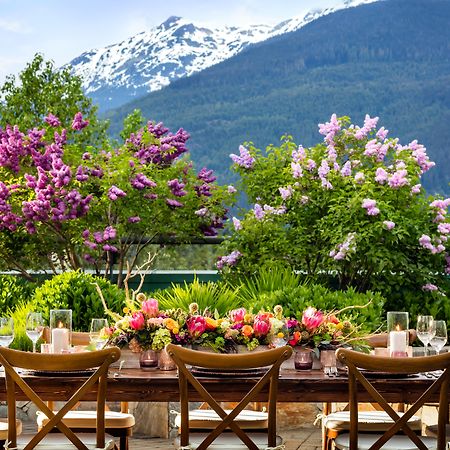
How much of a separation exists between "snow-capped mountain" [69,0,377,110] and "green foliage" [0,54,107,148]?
44.6 meters

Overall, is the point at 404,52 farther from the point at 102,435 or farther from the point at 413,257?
the point at 102,435

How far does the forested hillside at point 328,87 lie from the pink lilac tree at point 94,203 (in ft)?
115

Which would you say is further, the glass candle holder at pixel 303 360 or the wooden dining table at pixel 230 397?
the glass candle holder at pixel 303 360

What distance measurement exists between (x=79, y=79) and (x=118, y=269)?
5372 millimetres

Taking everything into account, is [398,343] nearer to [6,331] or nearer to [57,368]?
[57,368]

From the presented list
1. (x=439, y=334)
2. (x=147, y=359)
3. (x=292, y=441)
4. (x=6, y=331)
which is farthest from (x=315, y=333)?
Result: (x=292, y=441)

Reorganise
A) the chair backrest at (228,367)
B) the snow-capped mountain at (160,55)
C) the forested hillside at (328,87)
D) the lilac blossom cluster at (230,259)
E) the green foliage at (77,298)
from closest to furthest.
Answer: the chair backrest at (228,367) → the green foliage at (77,298) → the lilac blossom cluster at (230,259) → the forested hillside at (328,87) → the snow-capped mountain at (160,55)

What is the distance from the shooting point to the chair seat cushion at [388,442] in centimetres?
389

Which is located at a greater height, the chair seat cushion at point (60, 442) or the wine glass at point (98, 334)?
the wine glass at point (98, 334)

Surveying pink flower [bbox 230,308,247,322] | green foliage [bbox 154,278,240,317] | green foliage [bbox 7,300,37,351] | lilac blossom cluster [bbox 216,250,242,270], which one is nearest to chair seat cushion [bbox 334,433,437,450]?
pink flower [bbox 230,308,247,322]

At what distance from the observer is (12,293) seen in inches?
304

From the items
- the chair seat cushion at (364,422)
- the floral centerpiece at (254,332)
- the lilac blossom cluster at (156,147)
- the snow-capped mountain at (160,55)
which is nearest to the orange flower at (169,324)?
the floral centerpiece at (254,332)

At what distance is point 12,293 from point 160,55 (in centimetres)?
5685

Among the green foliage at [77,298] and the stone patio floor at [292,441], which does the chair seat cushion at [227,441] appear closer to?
the stone patio floor at [292,441]
